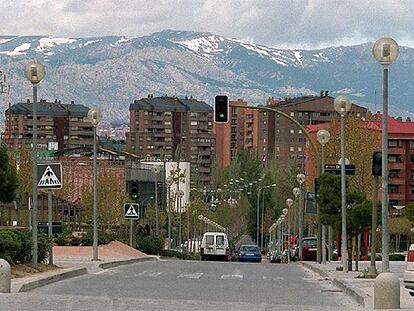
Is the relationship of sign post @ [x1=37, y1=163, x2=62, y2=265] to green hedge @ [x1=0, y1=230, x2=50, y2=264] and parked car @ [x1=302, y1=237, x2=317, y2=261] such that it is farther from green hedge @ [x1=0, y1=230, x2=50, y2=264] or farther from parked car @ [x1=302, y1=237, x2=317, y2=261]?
parked car @ [x1=302, y1=237, x2=317, y2=261]

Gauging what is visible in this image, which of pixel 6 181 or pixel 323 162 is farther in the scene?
pixel 323 162

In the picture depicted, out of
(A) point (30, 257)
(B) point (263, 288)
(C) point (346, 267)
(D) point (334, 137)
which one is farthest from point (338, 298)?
(D) point (334, 137)

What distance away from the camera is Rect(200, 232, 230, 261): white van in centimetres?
8054

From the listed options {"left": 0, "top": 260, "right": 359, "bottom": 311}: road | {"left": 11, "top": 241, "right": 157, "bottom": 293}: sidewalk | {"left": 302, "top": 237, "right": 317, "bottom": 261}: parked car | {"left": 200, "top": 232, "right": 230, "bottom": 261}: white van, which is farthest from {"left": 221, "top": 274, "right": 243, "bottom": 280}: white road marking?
{"left": 200, "top": 232, "right": 230, "bottom": 261}: white van

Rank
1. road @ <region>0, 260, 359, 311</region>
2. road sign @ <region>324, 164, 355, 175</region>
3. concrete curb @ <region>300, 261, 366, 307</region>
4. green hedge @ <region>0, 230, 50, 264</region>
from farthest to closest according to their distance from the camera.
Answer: road sign @ <region>324, 164, 355, 175</region> < green hedge @ <region>0, 230, 50, 264</region> < concrete curb @ <region>300, 261, 366, 307</region> < road @ <region>0, 260, 359, 311</region>

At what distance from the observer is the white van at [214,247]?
80544 millimetres

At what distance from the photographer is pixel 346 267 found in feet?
135

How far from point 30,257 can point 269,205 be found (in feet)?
401

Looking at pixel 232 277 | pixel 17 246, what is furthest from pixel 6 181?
pixel 17 246

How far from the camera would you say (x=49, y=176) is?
34.5m

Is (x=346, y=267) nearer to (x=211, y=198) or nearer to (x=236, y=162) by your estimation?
(x=211, y=198)

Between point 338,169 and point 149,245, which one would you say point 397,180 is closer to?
point 149,245

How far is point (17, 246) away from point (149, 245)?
1786 inches

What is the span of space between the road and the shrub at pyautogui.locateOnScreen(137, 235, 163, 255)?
1584 inches
